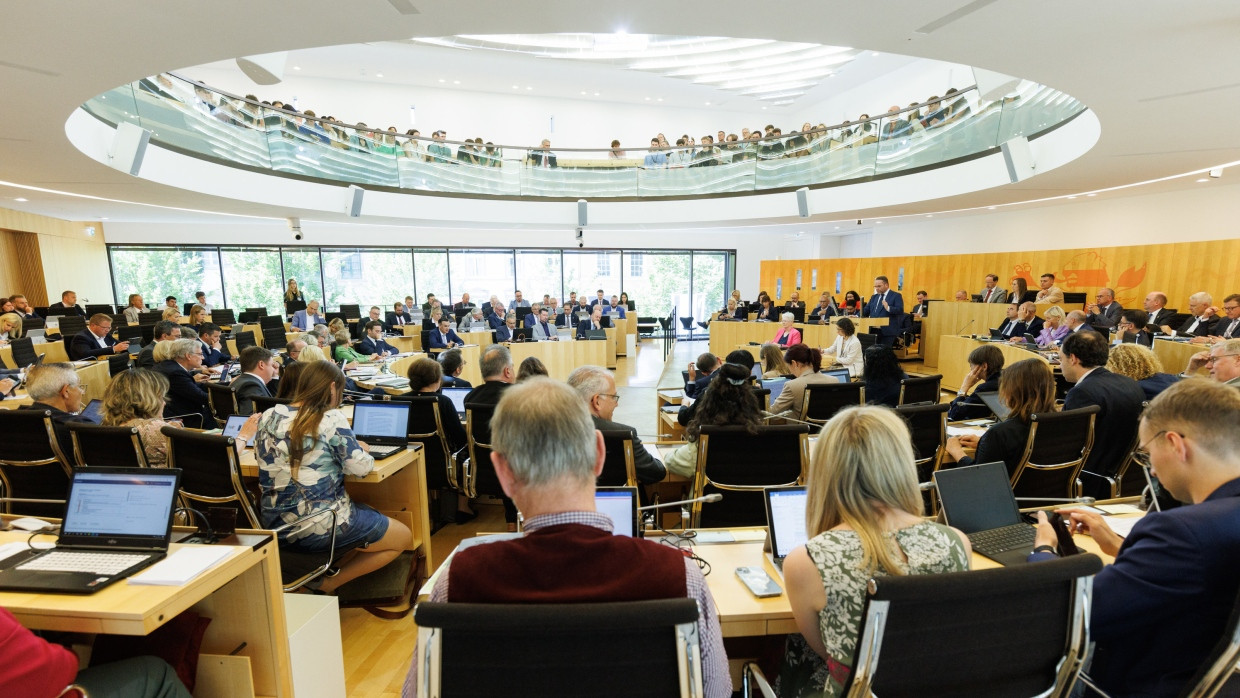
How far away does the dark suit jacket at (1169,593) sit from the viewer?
134 centimetres

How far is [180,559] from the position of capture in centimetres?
177

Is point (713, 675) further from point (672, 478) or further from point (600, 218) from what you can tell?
point (600, 218)

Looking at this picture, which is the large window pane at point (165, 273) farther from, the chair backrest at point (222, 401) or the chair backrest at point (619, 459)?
the chair backrest at point (619, 459)

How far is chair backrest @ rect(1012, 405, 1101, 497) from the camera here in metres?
2.92

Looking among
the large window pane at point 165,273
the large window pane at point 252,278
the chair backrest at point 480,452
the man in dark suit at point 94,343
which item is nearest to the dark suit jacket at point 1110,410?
the chair backrest at point 480,452

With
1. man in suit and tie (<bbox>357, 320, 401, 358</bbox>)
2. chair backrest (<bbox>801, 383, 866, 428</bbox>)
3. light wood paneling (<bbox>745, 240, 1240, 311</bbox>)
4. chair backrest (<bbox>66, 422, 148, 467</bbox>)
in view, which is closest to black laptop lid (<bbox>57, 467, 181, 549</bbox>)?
chair backrest (<bbox>66, 422, 148, 467</bbox>)

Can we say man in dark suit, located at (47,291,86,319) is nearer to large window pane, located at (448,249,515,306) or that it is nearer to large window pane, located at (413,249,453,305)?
large window pane, located at (413,249,453,305)

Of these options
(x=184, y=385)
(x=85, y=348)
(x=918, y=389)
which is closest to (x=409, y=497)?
(x=184, y=385)

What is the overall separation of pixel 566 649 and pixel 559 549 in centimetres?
17

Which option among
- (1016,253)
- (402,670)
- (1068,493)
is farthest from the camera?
(1016,253)

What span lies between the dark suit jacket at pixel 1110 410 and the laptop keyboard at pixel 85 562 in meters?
4.57

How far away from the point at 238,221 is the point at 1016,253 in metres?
A: 17.2

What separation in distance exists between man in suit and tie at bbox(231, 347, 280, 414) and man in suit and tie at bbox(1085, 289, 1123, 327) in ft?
29.5

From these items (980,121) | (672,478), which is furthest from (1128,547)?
(980,121)
